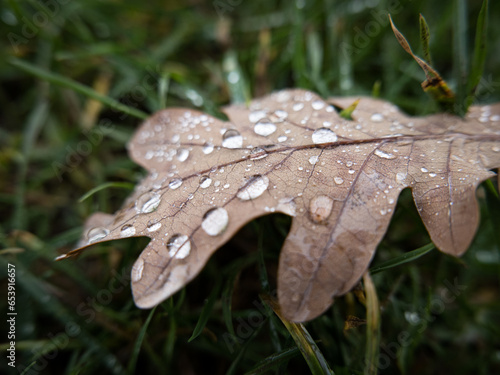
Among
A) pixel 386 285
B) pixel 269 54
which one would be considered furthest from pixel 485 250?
pixel 269 54

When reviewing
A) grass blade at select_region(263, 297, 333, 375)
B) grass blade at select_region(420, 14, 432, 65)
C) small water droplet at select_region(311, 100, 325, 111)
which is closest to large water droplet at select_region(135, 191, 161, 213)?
grass blade at select_region(263, 297, 333, 375)

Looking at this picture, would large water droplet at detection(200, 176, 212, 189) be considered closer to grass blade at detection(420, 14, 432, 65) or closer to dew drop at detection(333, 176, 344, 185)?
dew drop at detection(333, 176, 344, 185)

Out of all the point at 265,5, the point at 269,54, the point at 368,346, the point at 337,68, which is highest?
the point at 265,5

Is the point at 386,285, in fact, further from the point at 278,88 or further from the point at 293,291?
the point at 278,88

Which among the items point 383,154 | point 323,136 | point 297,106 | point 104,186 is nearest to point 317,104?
point 297,106

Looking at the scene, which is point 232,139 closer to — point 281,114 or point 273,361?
point 281,114

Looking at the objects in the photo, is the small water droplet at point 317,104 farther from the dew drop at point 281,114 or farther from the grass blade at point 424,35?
the grass blade at point 424,35
